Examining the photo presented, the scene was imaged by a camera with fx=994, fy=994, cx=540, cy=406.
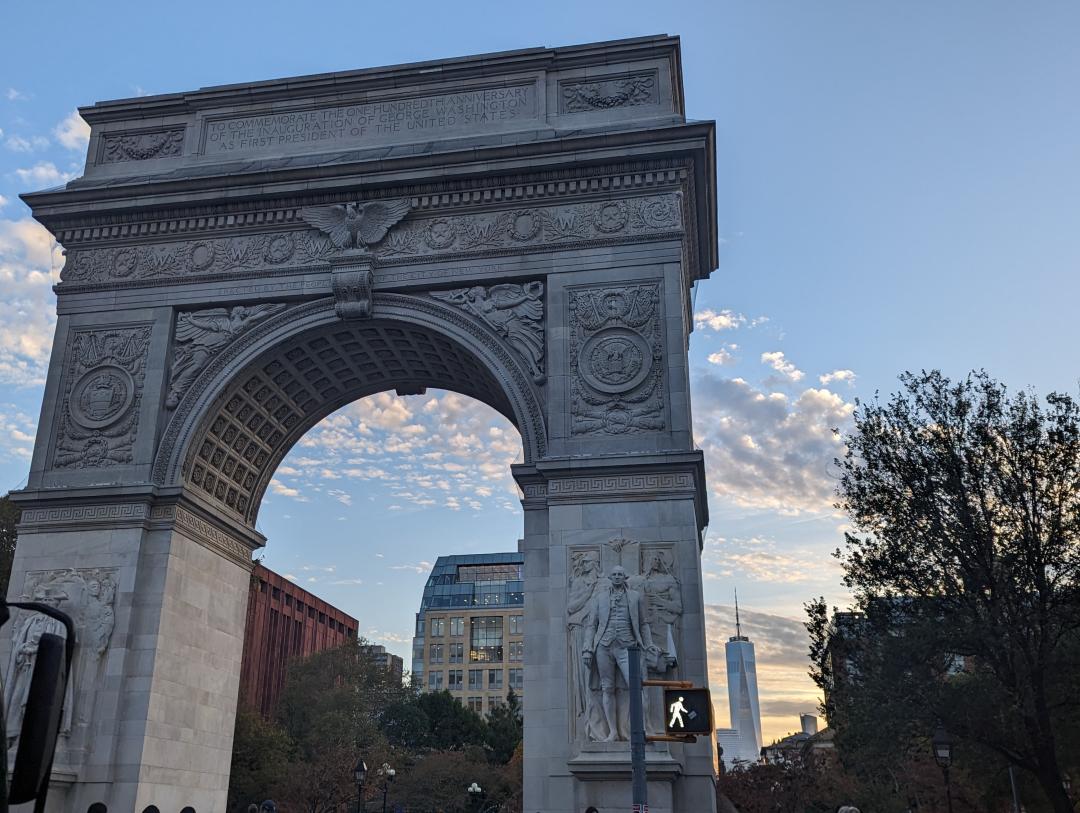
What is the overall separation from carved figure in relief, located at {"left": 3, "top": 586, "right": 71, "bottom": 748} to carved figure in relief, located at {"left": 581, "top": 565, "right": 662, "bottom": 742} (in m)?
10.3

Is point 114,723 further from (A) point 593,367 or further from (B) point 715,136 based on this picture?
(B) point 715,136

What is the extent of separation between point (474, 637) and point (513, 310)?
91324mm

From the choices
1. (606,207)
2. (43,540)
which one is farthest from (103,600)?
(606,207)

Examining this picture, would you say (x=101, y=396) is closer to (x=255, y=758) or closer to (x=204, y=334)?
(x=204, y=334)

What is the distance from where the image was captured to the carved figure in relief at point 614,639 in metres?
18.4

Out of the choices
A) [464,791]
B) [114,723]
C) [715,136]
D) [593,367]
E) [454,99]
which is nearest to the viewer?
[114,723]

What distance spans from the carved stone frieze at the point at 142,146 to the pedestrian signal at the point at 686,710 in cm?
2094

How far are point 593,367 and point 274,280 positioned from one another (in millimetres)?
8073

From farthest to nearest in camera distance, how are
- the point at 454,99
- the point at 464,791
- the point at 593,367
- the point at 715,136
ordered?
the point at 464,791, the point at 454,99, the point at 715,136, the point at 593,367

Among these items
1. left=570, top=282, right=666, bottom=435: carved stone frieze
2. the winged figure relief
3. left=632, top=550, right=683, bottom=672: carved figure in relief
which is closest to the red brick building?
the winged figure relief

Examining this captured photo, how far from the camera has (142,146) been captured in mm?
26094

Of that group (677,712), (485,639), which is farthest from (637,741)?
(485,639)

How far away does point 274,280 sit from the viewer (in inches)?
935

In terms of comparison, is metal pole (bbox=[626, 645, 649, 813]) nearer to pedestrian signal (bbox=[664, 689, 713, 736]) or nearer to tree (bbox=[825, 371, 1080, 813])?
pedestrian signal (bbox=[664, 689, 713, 736])
